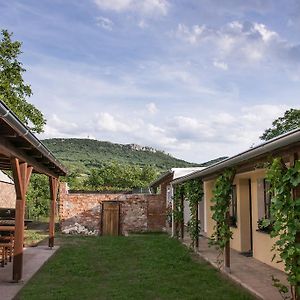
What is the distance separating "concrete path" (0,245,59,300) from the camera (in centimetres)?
682

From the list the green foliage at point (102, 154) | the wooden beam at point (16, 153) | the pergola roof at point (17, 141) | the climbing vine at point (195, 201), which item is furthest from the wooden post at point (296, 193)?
the green foliage at point (102, 154)

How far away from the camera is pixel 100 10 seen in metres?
9.24

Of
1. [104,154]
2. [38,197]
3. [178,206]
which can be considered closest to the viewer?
[178,206]

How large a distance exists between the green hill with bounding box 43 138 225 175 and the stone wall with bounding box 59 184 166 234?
31269 mm

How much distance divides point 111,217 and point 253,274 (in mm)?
11870

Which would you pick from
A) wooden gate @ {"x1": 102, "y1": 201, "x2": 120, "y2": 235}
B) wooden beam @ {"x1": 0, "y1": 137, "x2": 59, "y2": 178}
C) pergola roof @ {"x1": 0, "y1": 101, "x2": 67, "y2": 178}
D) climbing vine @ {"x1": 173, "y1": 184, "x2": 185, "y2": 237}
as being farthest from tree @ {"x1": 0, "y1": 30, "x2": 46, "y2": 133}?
pergola roof @ {"x1": 0, "y1": 101, "x2": 67, "y2": 178}

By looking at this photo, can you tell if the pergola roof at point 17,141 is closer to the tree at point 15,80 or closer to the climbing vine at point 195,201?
the climbing vine at point 195,201

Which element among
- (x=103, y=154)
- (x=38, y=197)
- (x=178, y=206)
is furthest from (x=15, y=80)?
(x=103, y=154)

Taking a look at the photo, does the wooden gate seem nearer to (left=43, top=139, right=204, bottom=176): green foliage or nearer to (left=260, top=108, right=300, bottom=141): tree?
(left=260, top=108, right=300, bottom=141): tree

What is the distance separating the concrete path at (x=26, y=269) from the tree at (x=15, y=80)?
37.5ft

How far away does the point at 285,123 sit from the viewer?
2650 centimetres

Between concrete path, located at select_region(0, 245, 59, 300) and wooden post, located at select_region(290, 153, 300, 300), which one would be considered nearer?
wooden post, located at select_region(290, 153, 300, 300)

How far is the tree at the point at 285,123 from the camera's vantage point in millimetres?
25759

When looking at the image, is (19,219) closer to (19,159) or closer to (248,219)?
(19,159)
